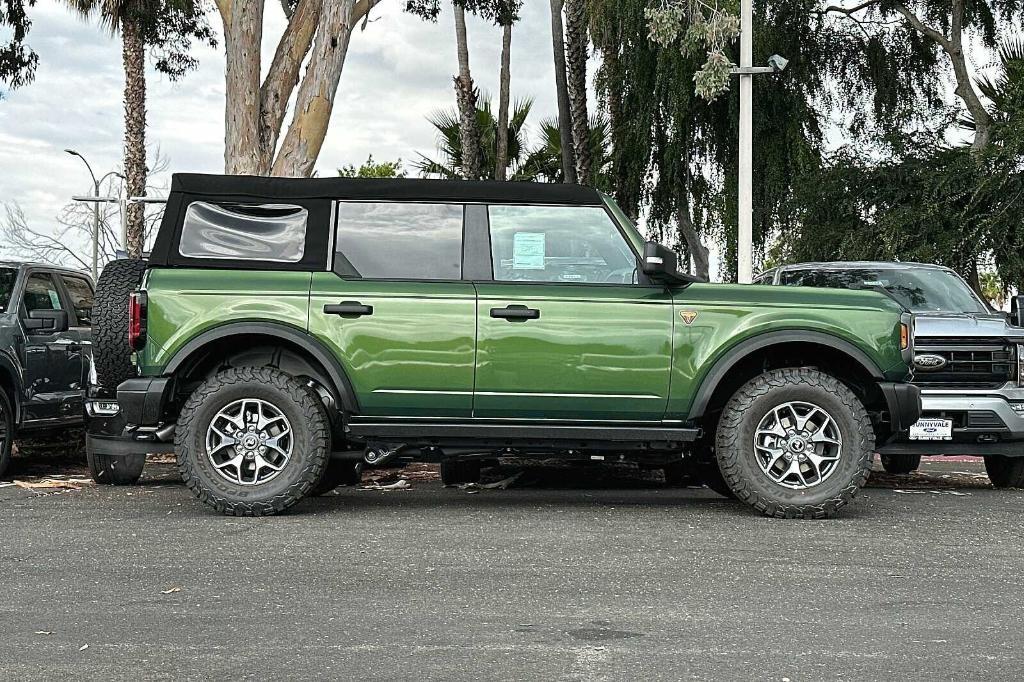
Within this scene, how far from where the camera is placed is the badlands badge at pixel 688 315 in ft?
26.0

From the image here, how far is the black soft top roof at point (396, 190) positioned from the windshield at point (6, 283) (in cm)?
324

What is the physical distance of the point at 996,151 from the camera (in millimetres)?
21016

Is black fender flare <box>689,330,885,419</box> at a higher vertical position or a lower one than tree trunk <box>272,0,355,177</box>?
lower

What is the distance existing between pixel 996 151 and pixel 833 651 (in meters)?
18.0

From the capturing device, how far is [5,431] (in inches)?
405

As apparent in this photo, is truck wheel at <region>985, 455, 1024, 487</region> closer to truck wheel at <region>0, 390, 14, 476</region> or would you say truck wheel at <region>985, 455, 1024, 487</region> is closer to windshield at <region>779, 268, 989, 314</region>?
windshield at <region>779, 268, 989, 314</region>

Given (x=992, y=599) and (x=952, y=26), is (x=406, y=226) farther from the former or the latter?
(x=952, y=26)

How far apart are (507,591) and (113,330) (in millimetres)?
3662

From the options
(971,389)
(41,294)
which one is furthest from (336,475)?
(971,389)

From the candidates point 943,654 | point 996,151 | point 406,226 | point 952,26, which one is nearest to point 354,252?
point 406,226

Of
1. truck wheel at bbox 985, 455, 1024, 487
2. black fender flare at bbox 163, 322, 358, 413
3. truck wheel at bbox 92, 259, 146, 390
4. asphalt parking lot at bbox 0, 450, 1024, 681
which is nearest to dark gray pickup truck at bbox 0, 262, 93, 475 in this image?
truck wheel at bbox 92, 259, 146, 390

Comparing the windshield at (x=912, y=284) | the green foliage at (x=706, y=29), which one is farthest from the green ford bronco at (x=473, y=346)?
the green foliage at (x=706, y=29)

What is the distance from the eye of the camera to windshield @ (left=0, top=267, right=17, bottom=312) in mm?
10742

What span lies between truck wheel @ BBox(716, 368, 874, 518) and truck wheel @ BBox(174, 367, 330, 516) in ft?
8.21
